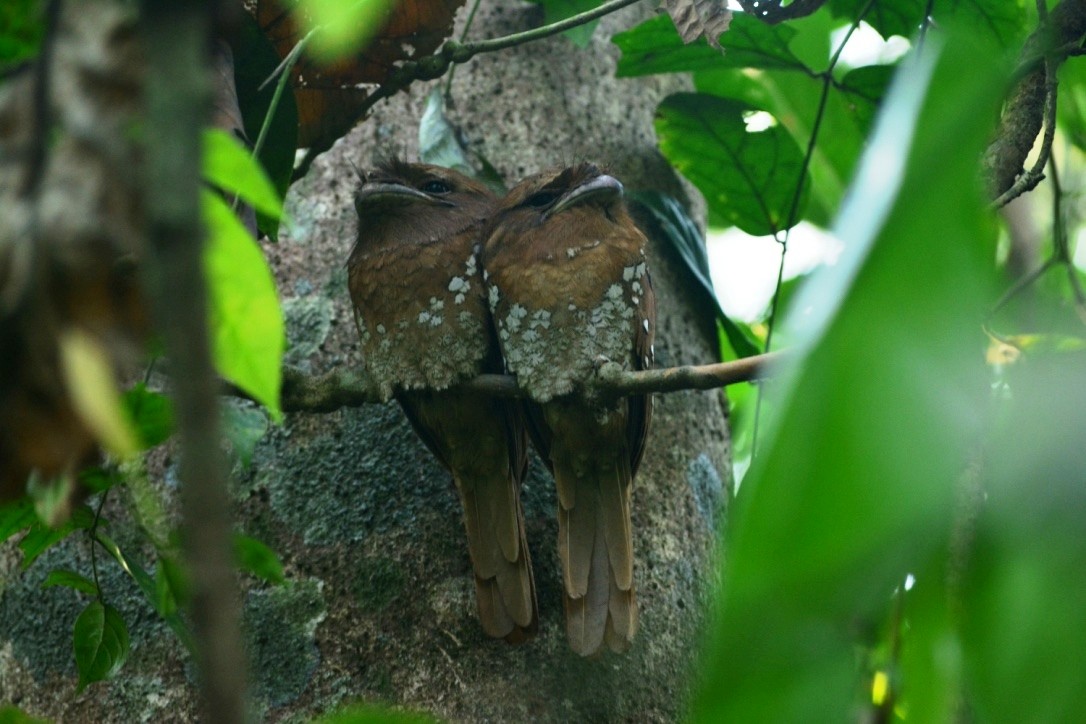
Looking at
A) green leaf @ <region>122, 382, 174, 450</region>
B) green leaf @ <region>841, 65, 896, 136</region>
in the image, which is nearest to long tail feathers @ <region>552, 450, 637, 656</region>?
green leaf @ <region>122, 382, 174, 450</region>

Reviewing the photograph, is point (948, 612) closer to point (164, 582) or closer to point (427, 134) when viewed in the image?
point (164, 582)

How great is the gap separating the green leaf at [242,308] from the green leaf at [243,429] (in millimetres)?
931

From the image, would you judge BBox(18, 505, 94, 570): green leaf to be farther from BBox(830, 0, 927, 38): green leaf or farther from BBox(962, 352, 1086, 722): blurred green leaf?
BBox(830, 0, 927, 38): green leaf

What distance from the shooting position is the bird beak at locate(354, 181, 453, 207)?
2742 millimetres

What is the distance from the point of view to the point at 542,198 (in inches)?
110

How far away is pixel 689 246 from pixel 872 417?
2.50 metres

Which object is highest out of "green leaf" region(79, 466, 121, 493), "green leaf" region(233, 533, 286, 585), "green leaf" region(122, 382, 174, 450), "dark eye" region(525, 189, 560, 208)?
"dark eye" region(525, 189, 560, 208)

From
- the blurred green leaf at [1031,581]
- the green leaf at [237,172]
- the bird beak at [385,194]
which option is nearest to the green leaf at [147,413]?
the green leaf at [237,172]

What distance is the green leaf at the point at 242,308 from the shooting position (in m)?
0.81

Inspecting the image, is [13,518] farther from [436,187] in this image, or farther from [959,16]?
[959,16]

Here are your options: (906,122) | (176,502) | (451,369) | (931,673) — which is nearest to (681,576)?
(451,369)

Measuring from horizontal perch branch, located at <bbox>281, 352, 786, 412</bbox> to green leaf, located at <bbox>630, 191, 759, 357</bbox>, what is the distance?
32.8 inches

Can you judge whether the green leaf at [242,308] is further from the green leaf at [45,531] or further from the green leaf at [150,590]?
the green leaf at [45,531]

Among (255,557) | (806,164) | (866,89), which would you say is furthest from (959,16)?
(255,557)
